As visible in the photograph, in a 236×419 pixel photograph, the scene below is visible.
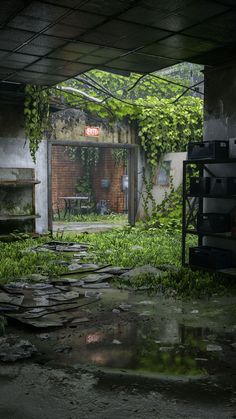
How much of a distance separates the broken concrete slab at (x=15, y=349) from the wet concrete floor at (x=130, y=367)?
0.08 metres

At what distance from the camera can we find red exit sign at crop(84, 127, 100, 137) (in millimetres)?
11438

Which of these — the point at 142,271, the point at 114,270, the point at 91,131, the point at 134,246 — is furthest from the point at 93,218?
the point at 142,271

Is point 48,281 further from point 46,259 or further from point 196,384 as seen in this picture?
point 196,384

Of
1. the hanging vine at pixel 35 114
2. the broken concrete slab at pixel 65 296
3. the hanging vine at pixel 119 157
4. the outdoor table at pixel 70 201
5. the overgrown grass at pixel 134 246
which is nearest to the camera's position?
the broken concrete slab at pixel 65 296

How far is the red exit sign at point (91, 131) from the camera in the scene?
11.4 meters

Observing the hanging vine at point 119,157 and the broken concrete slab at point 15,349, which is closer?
the broken concrete slab at point 15,349

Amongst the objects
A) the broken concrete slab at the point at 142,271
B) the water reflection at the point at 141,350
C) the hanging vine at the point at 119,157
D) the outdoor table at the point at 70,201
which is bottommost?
the water reflection at the point at 141,350

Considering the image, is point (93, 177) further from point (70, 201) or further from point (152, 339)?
point (152, 339)

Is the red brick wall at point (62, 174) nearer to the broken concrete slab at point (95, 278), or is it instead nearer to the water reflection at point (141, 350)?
the broken concrete slab at point (95, 278)

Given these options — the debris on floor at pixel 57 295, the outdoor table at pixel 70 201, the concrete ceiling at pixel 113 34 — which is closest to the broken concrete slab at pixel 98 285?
the debris on floor at pixel 57 295

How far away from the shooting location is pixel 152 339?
422 centimetres

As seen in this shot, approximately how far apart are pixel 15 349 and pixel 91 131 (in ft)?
27.6

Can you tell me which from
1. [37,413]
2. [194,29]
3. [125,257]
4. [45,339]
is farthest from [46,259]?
[37,413]

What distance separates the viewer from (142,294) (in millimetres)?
5770
